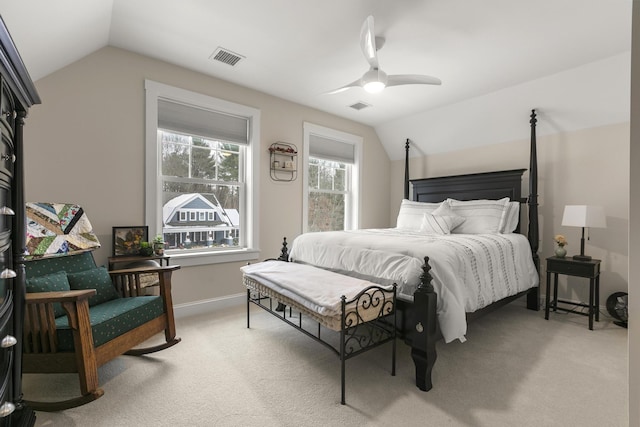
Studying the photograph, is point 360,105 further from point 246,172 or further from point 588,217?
point 588,217

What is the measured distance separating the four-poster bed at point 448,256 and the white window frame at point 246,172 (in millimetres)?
660

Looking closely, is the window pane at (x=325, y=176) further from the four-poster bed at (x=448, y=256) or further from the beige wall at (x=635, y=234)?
the beige wall at (x=635, y=234)

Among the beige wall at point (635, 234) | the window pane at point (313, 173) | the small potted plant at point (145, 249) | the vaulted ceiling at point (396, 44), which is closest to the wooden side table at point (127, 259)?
the small potted plant at point (145, 249)

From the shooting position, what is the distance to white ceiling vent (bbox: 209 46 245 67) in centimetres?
275

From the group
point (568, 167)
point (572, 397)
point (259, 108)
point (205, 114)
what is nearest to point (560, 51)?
point (568, 167)

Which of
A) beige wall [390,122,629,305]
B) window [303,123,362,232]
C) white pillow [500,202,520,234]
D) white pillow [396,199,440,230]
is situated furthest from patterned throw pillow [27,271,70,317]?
beige wall [390,122,629,305]

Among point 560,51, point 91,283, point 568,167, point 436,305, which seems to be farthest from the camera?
point 568,167

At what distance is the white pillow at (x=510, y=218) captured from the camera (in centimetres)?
337

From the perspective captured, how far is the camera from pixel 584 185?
329 cm

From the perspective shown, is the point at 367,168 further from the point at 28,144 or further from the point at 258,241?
the point at 28,144

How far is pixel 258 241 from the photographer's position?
3.65 meters

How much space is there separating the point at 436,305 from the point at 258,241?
2.33m

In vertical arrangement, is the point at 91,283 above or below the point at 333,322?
above

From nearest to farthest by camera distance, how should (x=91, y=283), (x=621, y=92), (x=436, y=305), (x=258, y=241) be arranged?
(x=436, y=305), (x=91, y=283), (x=621, y=92), (x=258, y=241)
